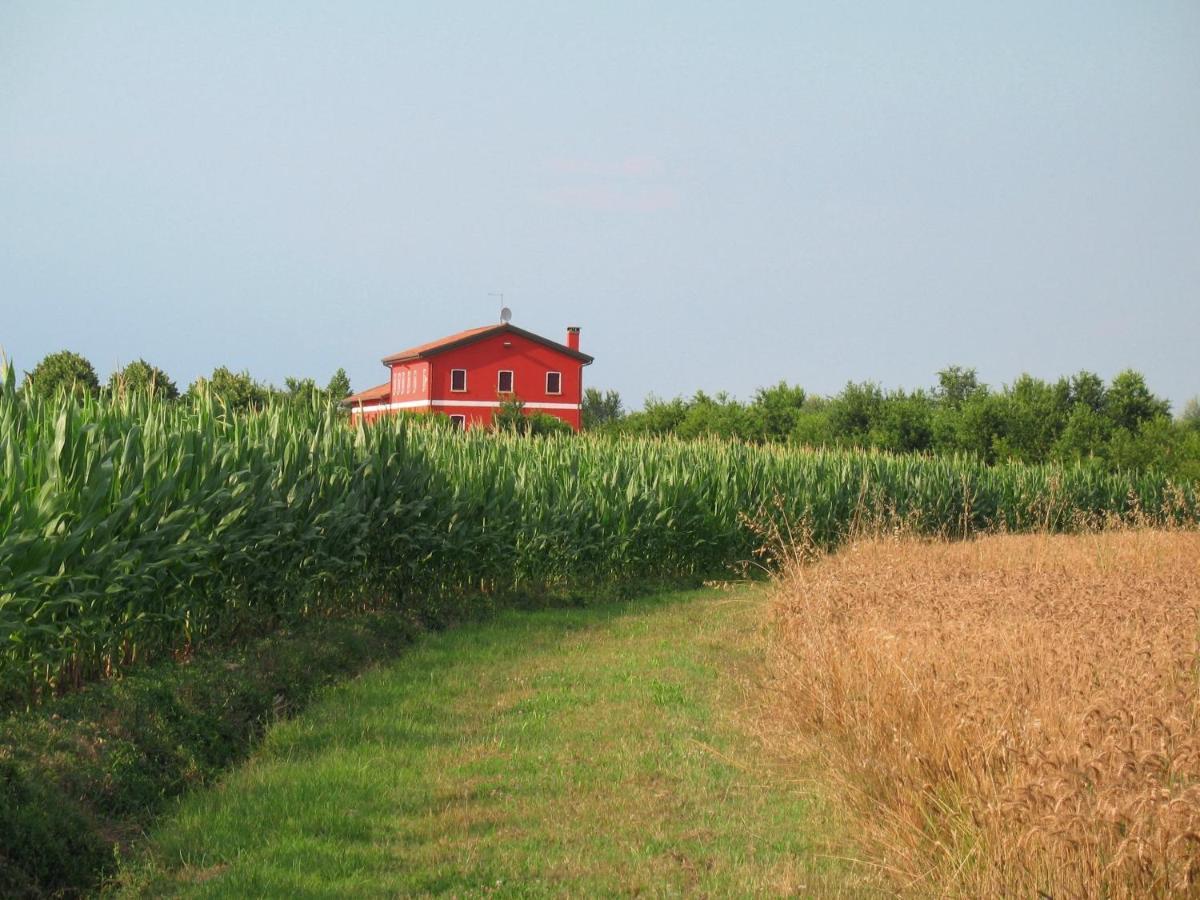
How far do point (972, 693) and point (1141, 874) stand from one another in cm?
135

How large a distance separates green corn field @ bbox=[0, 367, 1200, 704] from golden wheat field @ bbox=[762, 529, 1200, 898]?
5158 millimetres

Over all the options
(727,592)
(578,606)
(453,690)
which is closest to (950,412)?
(727,592)

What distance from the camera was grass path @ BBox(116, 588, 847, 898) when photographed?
18.0 feet

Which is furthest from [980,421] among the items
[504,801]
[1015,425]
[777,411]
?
[504,801]

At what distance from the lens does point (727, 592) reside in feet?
58.1

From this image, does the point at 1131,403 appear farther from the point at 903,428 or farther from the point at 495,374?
the point at 495,374

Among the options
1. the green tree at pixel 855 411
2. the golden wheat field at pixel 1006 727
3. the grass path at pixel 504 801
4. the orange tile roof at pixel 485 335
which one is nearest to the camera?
the golden wheat field at pixel 1006 727

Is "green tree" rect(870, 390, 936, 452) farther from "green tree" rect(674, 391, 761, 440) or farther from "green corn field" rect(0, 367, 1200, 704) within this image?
"green corn field" rect(0, 367, 1200, 704)

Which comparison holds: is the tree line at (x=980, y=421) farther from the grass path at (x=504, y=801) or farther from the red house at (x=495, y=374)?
the grass path at (x=504, y=801)

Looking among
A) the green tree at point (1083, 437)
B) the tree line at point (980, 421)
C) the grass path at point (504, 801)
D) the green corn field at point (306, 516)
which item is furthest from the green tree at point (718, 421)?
the grass path at point (504, 801)

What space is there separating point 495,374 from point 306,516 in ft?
170

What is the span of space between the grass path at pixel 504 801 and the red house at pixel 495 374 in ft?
170

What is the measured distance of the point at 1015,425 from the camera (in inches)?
1528

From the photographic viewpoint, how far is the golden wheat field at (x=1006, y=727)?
428 centimetres
